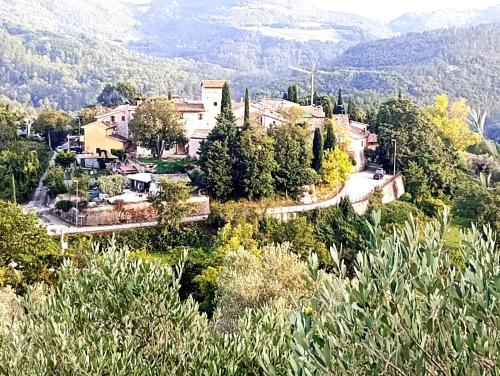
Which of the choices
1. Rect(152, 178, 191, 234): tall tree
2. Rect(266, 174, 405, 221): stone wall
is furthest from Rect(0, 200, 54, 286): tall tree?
Rect(266, 174, 405, 221): stone wall

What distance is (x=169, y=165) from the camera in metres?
32.1

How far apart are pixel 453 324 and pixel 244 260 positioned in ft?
43.0

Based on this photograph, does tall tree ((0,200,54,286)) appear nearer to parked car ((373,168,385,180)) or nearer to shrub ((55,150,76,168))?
shrub ((55,150,76,168))

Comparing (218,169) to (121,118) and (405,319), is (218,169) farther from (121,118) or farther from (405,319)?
(405,319)

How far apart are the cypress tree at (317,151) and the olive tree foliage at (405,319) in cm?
2475

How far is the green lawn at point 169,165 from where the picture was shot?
31.0m

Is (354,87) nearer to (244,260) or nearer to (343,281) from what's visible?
(244,260)

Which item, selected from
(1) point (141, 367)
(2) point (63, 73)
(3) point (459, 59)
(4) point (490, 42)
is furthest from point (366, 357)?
(2) point (63, 73)

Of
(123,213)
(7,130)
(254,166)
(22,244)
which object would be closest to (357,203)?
(254,166)

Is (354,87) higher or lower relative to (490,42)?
lower

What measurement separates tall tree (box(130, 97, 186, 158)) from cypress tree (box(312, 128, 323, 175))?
822cm

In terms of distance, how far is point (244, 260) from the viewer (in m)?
16.9

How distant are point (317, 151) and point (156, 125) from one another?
9.02m

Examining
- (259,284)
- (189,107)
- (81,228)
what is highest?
(189,107)
